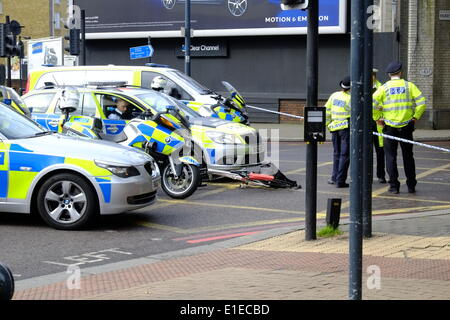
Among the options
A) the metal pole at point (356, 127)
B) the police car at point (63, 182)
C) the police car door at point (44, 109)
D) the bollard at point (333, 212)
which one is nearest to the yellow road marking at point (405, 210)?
the bollard at point (333, 212)

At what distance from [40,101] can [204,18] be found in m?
19.4

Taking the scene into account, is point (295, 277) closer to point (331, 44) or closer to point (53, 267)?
point (53, 267)

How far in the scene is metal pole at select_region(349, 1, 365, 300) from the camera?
5160 mm

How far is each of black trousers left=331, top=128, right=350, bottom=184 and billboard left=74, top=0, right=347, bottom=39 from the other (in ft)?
53.7

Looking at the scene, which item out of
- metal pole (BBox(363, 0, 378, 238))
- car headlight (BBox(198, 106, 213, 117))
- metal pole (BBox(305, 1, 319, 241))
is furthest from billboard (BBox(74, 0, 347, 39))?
metal pole (BBox(305, 1, 319, 241))

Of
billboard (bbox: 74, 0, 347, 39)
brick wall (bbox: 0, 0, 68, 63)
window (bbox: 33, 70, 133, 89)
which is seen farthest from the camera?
brick wall (bbox: 0, 0, 68, 63)

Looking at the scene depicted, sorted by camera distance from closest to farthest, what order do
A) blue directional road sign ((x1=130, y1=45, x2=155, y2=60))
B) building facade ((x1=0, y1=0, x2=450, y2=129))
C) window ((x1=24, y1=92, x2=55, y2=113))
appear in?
window ((x1=24, y1=92, x2=55, y2=113)) → blue directional road sign ((x1=130, y1=45, x2=155, y2=60)) → building facade ((x1=0, y1=0, x2=450, y2=129))

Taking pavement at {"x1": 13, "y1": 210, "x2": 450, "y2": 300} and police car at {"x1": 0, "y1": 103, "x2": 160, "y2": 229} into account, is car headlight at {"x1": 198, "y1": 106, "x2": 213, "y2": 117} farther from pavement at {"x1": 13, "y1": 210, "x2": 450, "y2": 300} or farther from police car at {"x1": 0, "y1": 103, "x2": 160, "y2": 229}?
pavement at {"x1": 13, "y1": 210, "x2": 450, "y2": 300}

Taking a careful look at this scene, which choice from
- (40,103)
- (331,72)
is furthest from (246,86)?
(40,103)

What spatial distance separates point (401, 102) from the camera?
43.7 feet

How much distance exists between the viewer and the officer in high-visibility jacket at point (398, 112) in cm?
1331

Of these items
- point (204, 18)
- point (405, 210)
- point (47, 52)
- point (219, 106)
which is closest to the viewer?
point (405, 210)

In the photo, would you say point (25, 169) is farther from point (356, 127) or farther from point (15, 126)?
point (356, 127)

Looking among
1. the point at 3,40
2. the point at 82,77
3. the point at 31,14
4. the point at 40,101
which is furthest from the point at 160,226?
the point at 31,14
